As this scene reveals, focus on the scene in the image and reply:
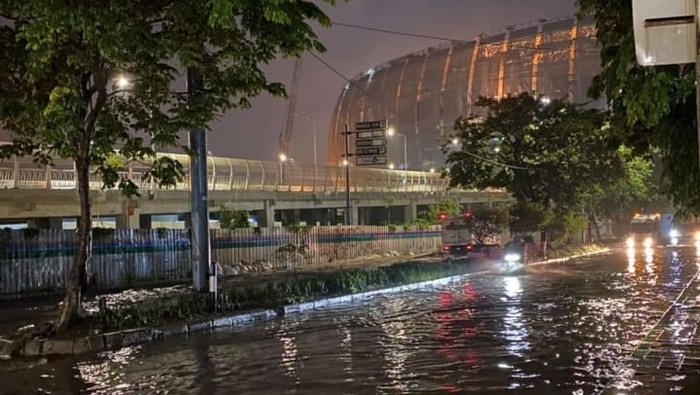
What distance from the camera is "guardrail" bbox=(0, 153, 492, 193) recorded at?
96.3 feet

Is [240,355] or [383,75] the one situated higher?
[383,75]

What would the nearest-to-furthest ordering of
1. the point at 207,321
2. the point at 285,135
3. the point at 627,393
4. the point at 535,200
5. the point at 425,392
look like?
the point at 627,393 → the point at 425,392 → the point at 207,321 → the point at 535,200 → the point at 285,135

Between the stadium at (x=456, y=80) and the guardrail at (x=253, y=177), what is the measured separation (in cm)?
3316

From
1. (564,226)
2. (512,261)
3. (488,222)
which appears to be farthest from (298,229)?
(564,226)

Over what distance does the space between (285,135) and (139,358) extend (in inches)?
4367

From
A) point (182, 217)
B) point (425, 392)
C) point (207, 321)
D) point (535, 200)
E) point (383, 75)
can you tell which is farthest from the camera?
point (383, 75)

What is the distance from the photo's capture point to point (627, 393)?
8078mm

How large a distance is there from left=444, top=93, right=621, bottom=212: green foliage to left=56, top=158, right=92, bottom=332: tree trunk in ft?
96.4

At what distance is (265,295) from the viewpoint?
18.3 m

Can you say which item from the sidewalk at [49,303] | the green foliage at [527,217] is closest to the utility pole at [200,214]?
the sidewalk at [49,303]

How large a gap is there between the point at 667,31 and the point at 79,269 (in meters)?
12.1

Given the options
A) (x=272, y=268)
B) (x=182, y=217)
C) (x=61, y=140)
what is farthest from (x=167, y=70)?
(x=182, y=217)

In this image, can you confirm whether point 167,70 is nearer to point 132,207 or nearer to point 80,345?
point 80,345

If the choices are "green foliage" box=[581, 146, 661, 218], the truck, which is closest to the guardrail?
the truck
